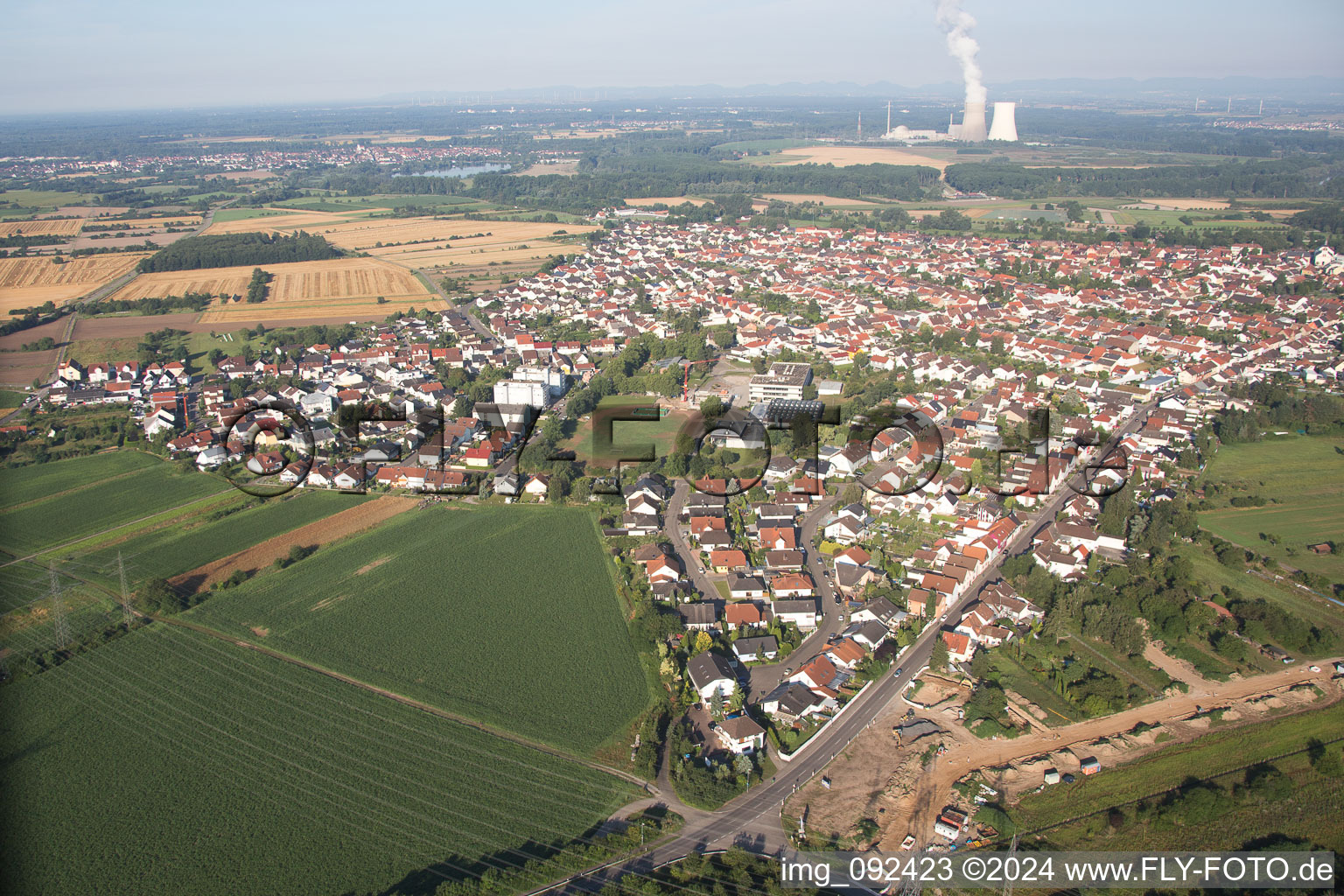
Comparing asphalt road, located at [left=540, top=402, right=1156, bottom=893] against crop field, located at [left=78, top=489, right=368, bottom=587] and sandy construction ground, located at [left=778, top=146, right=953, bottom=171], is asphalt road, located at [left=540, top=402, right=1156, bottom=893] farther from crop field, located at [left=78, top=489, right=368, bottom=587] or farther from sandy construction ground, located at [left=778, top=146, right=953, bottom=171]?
sandy construction ground, located at [left=778, top=146, right=953, bottom=171]

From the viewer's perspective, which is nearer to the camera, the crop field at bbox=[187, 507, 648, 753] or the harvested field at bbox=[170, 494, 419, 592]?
the crop field at bbox=[187, 507, 648, 753]

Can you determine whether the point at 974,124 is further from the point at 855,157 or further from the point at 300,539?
the point at 300,539

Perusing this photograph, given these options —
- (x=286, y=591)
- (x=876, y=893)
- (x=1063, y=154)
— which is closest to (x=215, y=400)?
(x=286, y=591)

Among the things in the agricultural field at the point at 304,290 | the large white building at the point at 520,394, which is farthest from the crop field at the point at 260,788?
the agricultural field at the point at 304,290

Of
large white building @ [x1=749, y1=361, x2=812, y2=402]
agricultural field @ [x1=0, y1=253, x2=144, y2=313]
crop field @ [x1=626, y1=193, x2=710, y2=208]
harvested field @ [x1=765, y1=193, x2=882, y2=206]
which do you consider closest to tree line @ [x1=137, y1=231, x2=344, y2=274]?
agricultural field @ [x1=0, y1=253, x2=144, y2=313]

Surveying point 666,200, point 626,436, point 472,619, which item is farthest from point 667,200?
point 472,619

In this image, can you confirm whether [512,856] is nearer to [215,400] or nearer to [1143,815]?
[1143,815]
